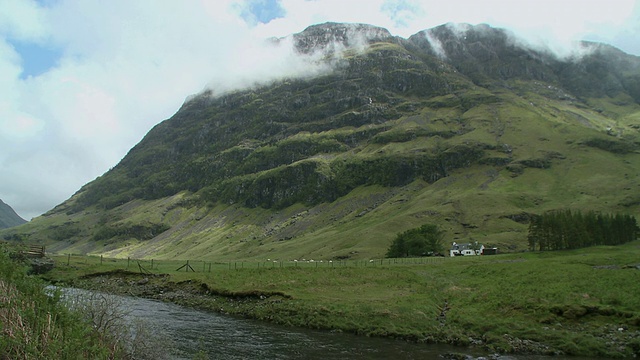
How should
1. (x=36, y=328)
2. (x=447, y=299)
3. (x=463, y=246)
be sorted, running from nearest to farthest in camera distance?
(x=36, y=328) < (x=447, y=299) < (x=463, y=246)

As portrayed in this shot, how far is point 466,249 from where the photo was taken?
15175 centimetres

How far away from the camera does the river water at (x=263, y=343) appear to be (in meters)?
33.5

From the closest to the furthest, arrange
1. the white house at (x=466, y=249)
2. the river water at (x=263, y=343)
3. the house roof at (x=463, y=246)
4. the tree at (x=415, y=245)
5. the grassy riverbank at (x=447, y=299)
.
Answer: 1. the river water at (x=263, y=343)
2. the grassy riverbank at (x=447, y=299)
3. the tree at (x=415, y=245)
4. the white house at (x=466, y=249)
5. the house roof at (x=463, y=246)

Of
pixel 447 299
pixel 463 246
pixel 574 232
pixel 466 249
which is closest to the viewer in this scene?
pixel 447 299

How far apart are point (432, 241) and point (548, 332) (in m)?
102

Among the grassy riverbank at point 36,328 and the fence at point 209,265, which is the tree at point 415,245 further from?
the grassy riverbank at point 36,328

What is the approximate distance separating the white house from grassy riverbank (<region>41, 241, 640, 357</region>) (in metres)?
69.9

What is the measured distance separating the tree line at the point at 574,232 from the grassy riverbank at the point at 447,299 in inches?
1674

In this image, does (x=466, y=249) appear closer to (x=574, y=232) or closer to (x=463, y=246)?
(x=463, y=246)

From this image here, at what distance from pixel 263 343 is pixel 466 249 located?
12900cm

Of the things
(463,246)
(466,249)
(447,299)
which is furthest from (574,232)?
(447,299)

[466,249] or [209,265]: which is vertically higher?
[209,265]

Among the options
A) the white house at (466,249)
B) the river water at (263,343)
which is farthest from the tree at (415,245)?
the river water at (263,343)

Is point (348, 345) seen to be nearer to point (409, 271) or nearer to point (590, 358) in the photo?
point (590, 358)
